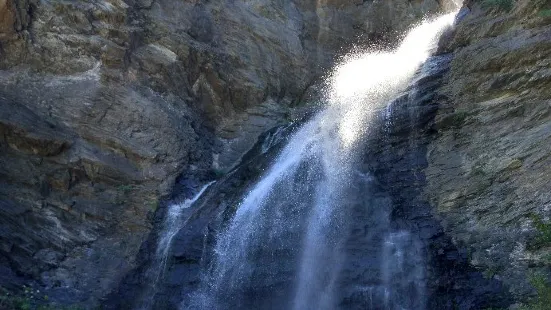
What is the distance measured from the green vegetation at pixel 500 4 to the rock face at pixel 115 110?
685 cm

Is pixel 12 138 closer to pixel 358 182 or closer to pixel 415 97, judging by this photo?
pixel 358 182

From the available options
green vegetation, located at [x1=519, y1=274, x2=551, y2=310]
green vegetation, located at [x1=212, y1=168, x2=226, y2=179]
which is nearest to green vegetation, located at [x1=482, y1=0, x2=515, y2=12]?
green vegetation, located at [x1=212, y1=168, x2=226, y2=179]

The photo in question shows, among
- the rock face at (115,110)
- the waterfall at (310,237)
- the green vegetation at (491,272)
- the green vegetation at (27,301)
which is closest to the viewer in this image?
the green vegetation at (491,272)

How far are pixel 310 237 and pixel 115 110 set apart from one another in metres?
6.79

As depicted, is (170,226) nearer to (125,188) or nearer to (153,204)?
(153,204)

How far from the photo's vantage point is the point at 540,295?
8.76 metres

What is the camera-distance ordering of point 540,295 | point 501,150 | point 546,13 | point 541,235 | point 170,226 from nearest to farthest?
point 540,295, point 541,235, point 501,150, point 170,226, point 546,13

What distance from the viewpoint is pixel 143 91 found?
1642 cm

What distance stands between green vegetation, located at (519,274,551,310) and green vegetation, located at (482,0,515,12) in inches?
379

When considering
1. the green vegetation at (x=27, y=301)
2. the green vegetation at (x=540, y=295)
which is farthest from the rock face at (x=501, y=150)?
the green vegetation at (x=27, y=301)

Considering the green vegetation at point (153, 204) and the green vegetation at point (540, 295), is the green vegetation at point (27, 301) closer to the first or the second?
the green vegetation at point (153, 204)

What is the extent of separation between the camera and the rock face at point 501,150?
9.98 m

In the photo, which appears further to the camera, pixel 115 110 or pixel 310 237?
pixel 115 110

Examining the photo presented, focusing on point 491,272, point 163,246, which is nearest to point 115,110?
point 163,246
